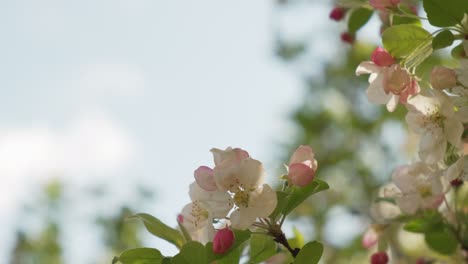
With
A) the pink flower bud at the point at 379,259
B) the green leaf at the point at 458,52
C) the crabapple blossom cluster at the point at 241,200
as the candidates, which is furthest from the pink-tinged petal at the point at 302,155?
the pink flower bud at the point at 379,259

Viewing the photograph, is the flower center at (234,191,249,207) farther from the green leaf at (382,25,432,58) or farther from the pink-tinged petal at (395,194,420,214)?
the pink-tinged petal at (395,194,420,214)

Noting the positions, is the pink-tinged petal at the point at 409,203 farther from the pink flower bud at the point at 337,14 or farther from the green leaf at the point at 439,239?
the pink flower bud at the point at 337,14

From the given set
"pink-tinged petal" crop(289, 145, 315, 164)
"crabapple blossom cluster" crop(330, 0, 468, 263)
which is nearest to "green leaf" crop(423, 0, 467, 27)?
"crabapple blossom cluster" crop(330, 0, 468, 263)

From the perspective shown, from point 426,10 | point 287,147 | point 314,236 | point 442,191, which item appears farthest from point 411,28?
point 287,147

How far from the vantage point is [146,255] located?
1.00m

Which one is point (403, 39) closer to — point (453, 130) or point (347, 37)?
point (453, 130)

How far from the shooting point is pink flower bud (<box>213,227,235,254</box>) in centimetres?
93

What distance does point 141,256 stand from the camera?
1.00 meters

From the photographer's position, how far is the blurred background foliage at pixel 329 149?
505 centimetres

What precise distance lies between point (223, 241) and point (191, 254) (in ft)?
0.16

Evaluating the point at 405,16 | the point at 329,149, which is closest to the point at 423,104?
the point at 405,16

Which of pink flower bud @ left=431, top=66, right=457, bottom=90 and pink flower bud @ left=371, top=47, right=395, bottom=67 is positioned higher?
pink flower bud @ left=371, top=47, right=395, bottom=67

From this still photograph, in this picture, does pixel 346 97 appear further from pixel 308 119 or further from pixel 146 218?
pixel 146 218

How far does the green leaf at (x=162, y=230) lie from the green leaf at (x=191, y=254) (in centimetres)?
13
